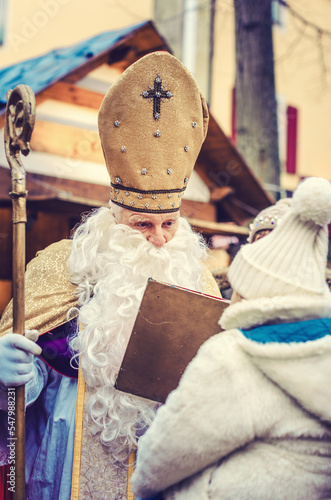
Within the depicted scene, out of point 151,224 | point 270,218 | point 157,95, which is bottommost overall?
point 270,218

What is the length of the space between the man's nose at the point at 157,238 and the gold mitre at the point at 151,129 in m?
0.10

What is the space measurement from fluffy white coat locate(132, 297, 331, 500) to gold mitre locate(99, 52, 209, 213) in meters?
1.10

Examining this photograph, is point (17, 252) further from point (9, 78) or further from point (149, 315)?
point (9, 78)

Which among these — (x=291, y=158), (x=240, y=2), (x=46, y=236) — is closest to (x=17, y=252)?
(x=46, y=236)

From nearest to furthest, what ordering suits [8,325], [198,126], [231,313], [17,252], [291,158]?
[231,313]
[17,252]
[8,325]
[198,126]
[291,158]

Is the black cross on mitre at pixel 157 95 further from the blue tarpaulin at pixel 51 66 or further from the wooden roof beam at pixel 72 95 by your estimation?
the wooden roof beam at pixel 72 95

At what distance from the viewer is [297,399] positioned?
1207 millimetres

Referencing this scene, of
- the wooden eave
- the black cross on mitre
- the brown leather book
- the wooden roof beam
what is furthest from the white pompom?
the wooden roof beam

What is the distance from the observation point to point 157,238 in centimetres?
224

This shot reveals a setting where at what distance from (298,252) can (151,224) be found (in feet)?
3.62

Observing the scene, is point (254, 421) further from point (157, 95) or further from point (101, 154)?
point (101, 154)

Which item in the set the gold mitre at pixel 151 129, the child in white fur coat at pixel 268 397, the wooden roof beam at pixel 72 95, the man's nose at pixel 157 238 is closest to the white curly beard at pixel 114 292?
the man's nose at pixel 157 238

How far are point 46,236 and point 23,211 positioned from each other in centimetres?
399

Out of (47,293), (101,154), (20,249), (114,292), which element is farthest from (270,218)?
(101,154)
